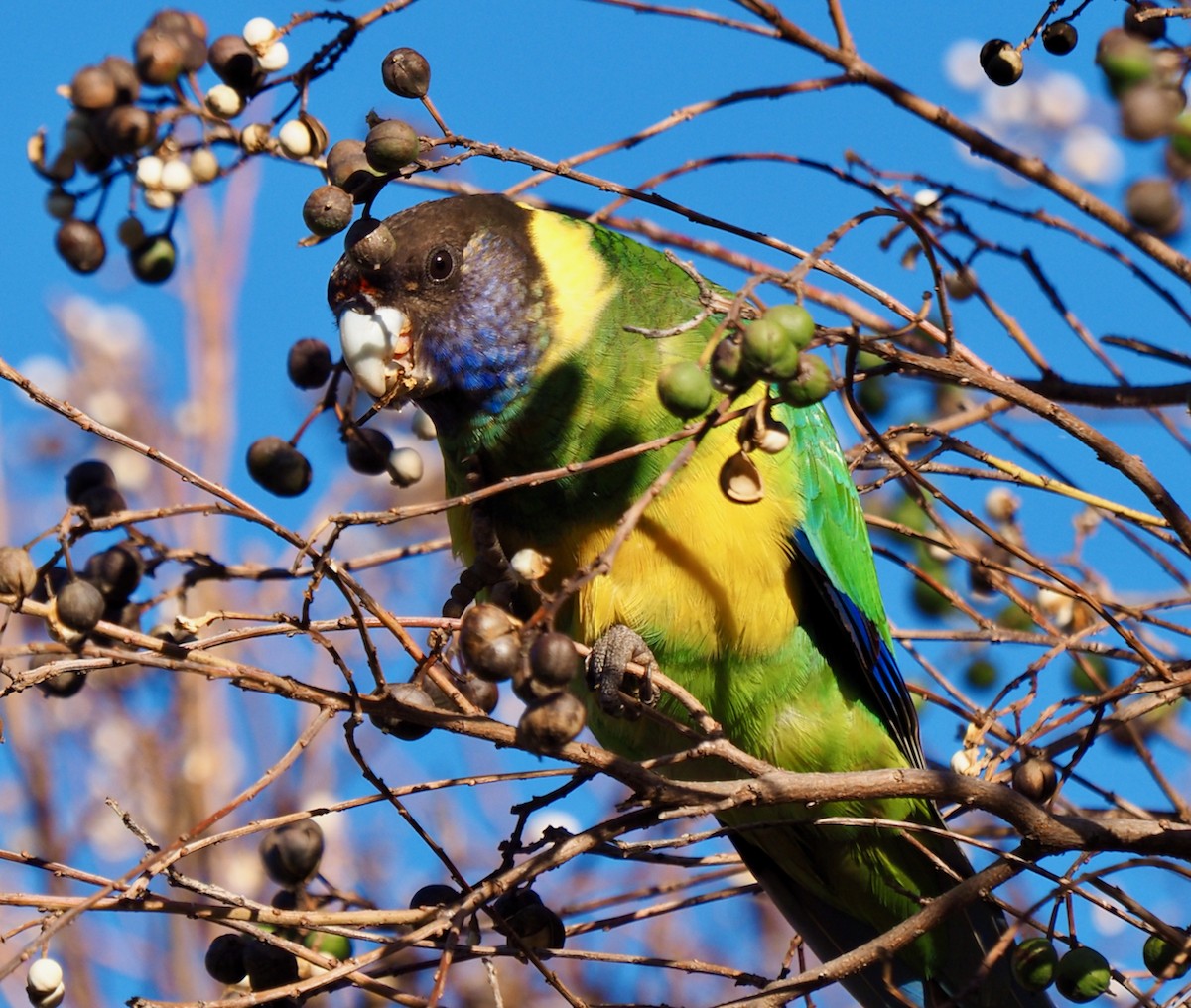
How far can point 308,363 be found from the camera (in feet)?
10.00

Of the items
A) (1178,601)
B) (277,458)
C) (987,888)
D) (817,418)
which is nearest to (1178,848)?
(987,888)

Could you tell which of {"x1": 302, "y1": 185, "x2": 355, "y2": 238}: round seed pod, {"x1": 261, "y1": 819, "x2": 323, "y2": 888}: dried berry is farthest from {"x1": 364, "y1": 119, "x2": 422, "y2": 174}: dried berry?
{"x1": 261, "y1": 819, "x2": 323, "y2": 888}: dried berry

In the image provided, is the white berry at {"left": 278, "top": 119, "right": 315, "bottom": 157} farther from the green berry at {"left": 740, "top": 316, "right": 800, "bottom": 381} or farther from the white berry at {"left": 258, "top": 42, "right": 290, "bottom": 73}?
the green berry at {"left": 740, "top": 316, "right": 800, "bottom": 381}

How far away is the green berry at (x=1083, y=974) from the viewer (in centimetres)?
222

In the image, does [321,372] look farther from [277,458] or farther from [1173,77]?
[1173,77]

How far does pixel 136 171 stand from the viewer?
303 cm

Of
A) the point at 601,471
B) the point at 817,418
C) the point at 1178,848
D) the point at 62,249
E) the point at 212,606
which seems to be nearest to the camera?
the point at 1178,848

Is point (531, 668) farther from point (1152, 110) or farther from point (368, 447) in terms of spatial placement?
point (368, 447)

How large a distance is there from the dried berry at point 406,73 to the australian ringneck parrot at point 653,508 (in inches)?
26.5

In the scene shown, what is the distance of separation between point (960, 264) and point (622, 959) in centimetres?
138

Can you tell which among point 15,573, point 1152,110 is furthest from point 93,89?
point 1152,110

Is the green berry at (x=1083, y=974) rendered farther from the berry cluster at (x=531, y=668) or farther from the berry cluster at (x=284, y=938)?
the berry cluster at (x=284, y=938)

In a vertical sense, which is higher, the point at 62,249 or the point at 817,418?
the point at 62,249

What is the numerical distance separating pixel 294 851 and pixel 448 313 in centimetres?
121
